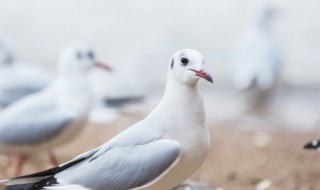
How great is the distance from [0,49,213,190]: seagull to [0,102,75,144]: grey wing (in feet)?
4.44

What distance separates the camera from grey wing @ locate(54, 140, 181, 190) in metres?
2.78

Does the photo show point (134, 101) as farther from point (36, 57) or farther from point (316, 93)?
point (36, 57)

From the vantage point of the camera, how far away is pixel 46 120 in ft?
13.8

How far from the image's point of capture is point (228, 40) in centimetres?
952

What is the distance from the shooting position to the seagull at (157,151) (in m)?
2.76

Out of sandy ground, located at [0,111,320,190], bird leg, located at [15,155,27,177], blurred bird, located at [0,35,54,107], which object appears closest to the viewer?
bird leg, located at [15,155,27,177]

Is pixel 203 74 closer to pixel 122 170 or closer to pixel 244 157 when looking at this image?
pixel 122 170

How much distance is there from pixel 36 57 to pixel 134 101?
334 centimetres

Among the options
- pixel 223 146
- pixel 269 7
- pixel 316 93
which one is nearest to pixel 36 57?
pixel 269 7

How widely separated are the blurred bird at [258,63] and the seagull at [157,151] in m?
3.67

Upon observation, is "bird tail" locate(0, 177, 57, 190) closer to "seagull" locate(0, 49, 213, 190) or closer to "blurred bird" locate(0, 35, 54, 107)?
"seagull" locate(0, 49, 213, 190)

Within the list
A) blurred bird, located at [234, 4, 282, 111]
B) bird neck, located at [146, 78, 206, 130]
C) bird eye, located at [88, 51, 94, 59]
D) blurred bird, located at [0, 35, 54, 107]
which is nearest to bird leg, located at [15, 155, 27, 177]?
bird eye, located at [88, 51, 94, 59]

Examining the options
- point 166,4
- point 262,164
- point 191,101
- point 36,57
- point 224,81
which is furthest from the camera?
point 166,4

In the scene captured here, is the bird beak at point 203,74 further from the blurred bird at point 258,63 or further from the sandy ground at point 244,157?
the blurred bird at point 258,63
